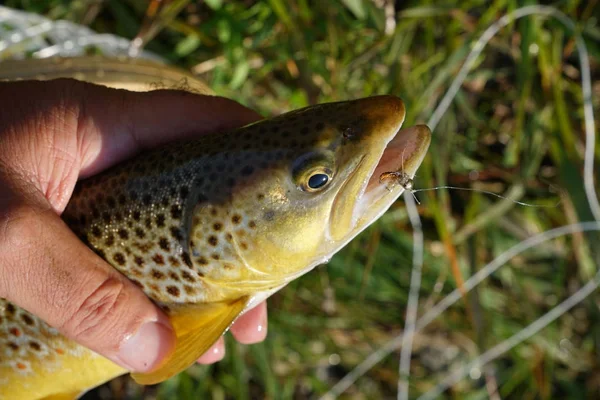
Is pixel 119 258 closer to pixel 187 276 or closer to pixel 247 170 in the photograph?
pixel 187 276

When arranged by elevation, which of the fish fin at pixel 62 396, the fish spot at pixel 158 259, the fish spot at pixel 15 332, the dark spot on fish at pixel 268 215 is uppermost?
the dark spot on fish at pixel 268 215

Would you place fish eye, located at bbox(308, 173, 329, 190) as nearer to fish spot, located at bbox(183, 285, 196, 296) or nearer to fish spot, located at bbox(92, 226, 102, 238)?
fish spot, located at bbox(183, 285, 196, 296)

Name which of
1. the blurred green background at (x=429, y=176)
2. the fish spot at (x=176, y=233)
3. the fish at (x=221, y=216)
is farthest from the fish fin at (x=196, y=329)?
the blurred green background at (x=429, y=176)

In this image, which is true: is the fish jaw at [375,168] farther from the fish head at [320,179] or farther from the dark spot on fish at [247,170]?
the dark spot on fish at [247,170]

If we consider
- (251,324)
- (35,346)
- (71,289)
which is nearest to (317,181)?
(71,289)

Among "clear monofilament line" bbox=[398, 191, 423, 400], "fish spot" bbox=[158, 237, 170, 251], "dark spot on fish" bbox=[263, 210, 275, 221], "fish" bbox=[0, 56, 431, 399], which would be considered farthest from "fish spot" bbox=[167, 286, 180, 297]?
"clear monofilament line" bbox=[398, 191, 423, 400]

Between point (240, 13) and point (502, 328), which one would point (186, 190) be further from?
point (502, 328)
